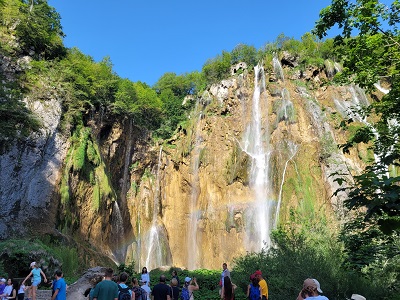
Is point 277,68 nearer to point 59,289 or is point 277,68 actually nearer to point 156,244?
point 156,244

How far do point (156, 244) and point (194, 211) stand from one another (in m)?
4.53

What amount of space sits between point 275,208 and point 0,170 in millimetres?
20309

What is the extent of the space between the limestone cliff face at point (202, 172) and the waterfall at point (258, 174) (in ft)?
0.29

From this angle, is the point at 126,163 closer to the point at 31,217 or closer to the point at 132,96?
the point at 132,96

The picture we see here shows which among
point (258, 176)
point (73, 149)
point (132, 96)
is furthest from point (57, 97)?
point (258, 176)

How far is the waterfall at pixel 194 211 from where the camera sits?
30484mm

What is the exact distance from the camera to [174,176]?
35094mm

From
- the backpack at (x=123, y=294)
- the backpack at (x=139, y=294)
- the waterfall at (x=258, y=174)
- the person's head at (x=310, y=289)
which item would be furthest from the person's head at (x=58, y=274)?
the waterfall at (x=258, y=174)

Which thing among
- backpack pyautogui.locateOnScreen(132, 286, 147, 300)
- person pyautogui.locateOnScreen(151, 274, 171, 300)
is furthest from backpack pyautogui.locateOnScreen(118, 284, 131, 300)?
person pyautogui.locateOnScreen(151, 274, 171, 300)

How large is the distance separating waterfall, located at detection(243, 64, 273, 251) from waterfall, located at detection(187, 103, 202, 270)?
494cm

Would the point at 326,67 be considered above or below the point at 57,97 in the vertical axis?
above

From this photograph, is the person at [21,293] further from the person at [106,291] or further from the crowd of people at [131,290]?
the person at [106,291]

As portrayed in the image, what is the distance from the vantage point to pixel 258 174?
3059cm

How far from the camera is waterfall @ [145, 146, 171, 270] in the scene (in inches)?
1194
